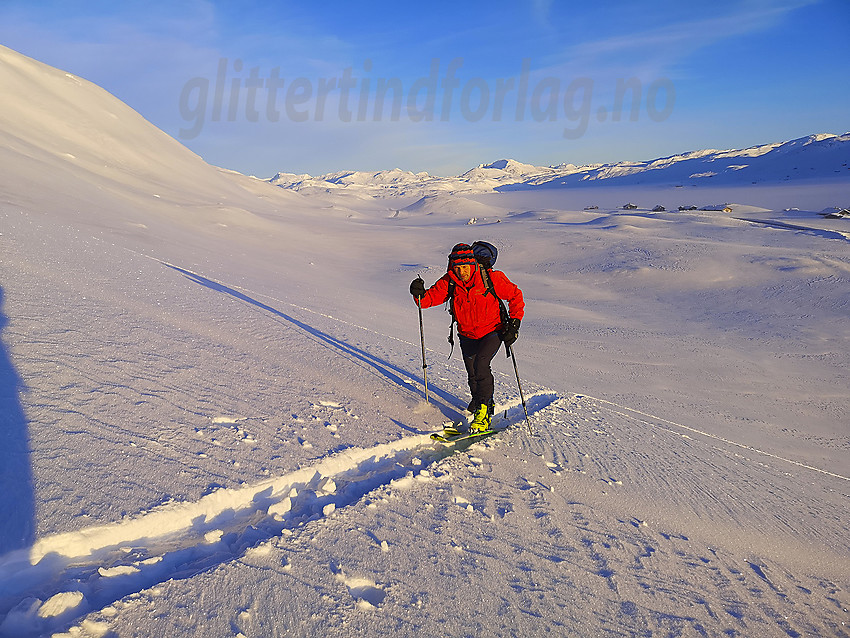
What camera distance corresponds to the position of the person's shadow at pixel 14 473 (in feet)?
7.17

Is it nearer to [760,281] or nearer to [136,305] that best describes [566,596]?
[136,305]

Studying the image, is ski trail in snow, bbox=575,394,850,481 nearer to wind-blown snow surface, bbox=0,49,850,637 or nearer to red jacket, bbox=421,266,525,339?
wind-blown snow surface, bbox=0,49,850,637

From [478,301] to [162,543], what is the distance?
2846 millimetres

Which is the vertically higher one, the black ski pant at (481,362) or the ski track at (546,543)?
the black ski pant at (481,362)

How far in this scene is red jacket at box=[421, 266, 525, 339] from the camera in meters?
4.18

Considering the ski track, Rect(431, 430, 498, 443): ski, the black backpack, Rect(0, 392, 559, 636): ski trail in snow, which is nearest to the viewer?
Rect(0, 392, 559, 636): ski trail in snow

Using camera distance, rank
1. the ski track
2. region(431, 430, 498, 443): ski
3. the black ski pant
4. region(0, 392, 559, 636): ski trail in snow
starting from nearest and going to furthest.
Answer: region(0, 392, 559, 636): ski trail in snow, the ski track, region(431, 430, 498, 443): ski, the black ski pant

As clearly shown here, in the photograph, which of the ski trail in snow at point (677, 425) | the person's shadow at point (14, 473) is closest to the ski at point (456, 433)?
the ski trail in snow at point (677, 425)

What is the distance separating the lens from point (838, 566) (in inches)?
107

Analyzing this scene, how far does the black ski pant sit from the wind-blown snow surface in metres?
0.41

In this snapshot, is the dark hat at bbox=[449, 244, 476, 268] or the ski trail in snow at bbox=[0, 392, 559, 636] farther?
the dark hat at bbox=[449, 244, 476, 268]

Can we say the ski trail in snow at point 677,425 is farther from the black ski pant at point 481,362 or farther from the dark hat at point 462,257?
the dark hat at point 462,257

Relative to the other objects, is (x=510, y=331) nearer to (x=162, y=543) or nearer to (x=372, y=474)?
(x=372, y=474)

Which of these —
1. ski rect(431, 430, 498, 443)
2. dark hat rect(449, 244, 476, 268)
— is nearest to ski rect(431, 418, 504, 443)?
ski rect(431, 430, 498, 443)
